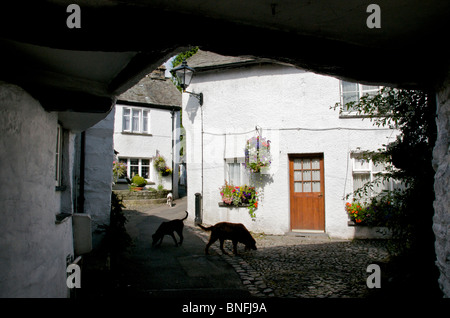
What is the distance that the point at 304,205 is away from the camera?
9.59 m

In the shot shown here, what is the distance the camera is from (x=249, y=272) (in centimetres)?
578

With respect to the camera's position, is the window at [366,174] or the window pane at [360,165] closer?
the window at [366,174]

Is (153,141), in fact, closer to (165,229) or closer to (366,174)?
(165,229)

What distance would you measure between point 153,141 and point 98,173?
41.4 feet

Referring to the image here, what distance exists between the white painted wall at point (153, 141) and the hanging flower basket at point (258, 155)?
33.0 ft

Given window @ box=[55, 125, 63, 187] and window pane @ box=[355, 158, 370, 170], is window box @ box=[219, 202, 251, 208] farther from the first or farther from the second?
window @ box=[55, 125, 63, 187]

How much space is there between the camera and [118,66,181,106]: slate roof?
18.8 meters

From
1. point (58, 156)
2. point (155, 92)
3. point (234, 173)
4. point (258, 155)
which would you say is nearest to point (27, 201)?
point (58, 156)

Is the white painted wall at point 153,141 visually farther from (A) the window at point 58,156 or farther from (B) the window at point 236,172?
(A) the window at point 58,156

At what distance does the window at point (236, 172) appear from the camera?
10.4 meters

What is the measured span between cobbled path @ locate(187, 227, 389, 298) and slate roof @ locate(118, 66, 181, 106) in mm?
12254

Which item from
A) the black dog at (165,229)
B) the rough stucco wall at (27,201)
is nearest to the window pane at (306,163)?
the black dog at (165,229)

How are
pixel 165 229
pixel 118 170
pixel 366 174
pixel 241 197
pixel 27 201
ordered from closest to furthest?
pixel 27 201 → pixel 165 229 → pixel 366 174 → pixel 241 197 → pixel 118 170
